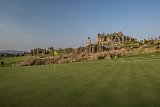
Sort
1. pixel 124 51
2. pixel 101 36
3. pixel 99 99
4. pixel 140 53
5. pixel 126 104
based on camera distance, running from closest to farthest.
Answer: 1. pixel 126 104
2. pixel 99 99
3. pixel 140 53
4. pixel 124 51
5. pixel 101 36

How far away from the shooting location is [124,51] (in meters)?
45.1

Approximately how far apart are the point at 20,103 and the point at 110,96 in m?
3.42

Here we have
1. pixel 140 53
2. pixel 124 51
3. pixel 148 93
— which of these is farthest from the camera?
pixel 124 51

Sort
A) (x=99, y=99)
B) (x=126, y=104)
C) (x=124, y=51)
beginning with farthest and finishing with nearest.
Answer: (x=124, y=51) < (x=99, y=99) < (x=126, y=104)

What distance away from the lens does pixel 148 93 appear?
8.18m

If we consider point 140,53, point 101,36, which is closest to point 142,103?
point 140,53

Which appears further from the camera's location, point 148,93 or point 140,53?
point 140,53

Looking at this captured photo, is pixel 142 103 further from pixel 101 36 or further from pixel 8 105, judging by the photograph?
pixel 101 36

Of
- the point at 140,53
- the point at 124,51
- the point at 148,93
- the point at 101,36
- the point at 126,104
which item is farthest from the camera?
the point at 101,36

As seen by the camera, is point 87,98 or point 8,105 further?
point 87,98

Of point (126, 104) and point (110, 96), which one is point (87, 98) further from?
point (126, 104)

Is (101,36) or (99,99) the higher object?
(101,36)

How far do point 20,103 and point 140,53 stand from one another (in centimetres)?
3788

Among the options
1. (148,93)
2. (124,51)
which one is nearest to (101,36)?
(124,51)
